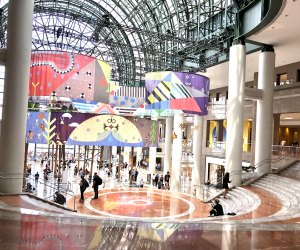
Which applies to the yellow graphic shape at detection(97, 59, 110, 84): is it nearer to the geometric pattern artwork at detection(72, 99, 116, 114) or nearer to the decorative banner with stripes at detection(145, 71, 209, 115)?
the decorative banner with stripes at detection(145, 71, 209, 115)

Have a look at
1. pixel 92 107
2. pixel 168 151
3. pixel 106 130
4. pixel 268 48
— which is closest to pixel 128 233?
pixel 92 107

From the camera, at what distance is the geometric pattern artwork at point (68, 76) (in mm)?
13797

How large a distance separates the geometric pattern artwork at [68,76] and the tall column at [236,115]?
8.63 meters

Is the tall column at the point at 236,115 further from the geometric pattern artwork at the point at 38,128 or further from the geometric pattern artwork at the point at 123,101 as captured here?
the geometric pattern artwork at the point at 38,128

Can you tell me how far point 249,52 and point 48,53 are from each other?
16.8m

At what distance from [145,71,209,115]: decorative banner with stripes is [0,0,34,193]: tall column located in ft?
24.3

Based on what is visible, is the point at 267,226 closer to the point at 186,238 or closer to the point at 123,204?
the point at 186,238

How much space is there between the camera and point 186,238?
19.9 ft

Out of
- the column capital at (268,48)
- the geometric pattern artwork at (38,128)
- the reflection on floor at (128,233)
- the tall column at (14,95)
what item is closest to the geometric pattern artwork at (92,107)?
the geometric pattern artwork at (38,128)

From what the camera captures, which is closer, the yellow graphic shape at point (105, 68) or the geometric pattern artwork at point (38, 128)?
the yellow graphic shape at point (105, 68)

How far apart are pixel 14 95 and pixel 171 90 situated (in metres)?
8.26

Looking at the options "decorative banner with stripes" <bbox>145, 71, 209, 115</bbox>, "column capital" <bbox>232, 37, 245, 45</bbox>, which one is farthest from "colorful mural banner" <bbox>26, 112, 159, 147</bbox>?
"column capital" <bbox>232, 37, 245, 45</bbox>

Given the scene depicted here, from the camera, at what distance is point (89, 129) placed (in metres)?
22.3

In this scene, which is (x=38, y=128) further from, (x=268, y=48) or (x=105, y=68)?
(x=268, y=48)
